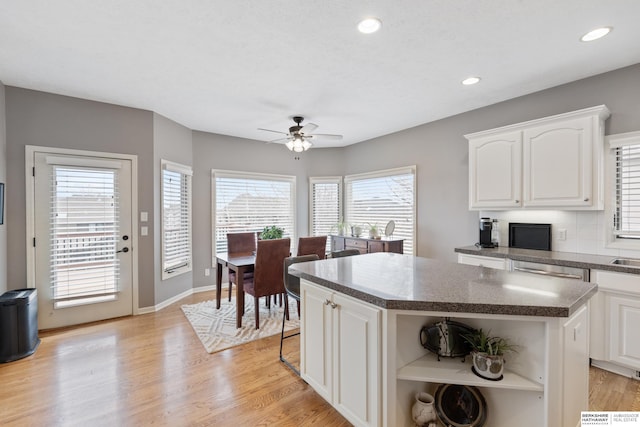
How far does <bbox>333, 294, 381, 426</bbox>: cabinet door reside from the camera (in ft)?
5.07

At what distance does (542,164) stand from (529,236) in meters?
0.83

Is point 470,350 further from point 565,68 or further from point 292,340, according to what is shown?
point 565,68

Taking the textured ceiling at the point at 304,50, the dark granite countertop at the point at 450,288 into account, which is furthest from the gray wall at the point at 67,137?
the dark granite countertop at the point at 450,288

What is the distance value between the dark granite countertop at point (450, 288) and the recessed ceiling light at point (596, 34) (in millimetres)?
1872

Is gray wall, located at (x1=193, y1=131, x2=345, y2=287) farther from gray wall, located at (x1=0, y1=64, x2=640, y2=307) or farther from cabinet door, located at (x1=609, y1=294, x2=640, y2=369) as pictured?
cabinet door, located at (x1=609, y1=294, x2=640, y2=369)

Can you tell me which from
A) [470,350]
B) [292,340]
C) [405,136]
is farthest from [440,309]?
[405,136]

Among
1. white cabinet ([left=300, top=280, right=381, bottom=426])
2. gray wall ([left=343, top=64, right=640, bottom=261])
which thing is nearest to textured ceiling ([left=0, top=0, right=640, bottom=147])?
gray wall ([left=343, top=64, right=640, bottom=261])

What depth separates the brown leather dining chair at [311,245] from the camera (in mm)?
3709

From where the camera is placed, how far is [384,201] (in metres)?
5.16

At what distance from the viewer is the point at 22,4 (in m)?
1.88

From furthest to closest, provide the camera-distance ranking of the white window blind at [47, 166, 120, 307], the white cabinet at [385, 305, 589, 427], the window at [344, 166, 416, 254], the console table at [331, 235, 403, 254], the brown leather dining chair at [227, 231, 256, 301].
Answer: the window at [344, 166, 416, 254], the console table at [331, 235, 403, 254], the brown leather dining chair at [227, 231, 256, 301], the white window blind at [47, 166, 120, 307], the white cabinet at [385, 305, 589, 427]

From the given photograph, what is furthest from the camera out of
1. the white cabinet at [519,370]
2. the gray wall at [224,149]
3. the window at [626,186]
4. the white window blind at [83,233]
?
the white window blind at [83,233]

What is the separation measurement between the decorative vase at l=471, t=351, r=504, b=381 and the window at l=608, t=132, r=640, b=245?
236 centimetres

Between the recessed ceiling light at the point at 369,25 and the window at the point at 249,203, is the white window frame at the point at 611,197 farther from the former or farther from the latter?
the window at the point at 249,203
